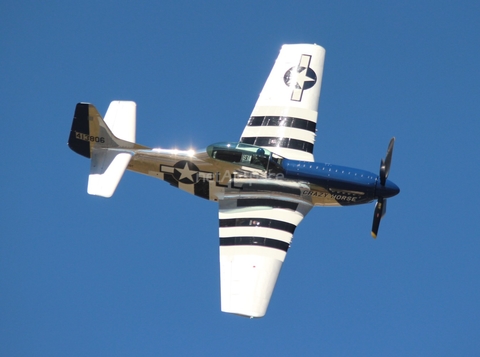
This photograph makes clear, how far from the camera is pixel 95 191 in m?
31.6

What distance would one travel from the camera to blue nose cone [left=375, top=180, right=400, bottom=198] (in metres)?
31.9

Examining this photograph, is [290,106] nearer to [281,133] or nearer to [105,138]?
[281,133]

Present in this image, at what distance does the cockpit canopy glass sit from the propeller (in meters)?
3.71

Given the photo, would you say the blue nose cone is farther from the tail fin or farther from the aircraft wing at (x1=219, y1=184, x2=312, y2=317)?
the tail fin

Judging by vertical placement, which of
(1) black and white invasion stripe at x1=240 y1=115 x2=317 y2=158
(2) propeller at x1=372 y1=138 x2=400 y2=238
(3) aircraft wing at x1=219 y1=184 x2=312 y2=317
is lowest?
(3) aircraft wing at x1=219 y1=184 x2=312 y2=317

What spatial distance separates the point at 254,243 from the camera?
101 ft

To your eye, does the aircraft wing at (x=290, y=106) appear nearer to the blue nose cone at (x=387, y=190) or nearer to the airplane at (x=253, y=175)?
the airplane at (x=253, y=175)

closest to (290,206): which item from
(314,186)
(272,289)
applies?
(314,186)

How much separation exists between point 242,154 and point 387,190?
483cm

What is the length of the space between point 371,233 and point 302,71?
7.37 m

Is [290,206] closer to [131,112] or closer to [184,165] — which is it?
[184,165]

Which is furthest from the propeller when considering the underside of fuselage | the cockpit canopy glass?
the cockpit canopy glass

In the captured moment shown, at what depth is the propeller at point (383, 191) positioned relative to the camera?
3170 centimetres

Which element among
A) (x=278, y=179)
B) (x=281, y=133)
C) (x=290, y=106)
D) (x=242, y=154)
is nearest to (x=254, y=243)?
(x=278, y=179)
